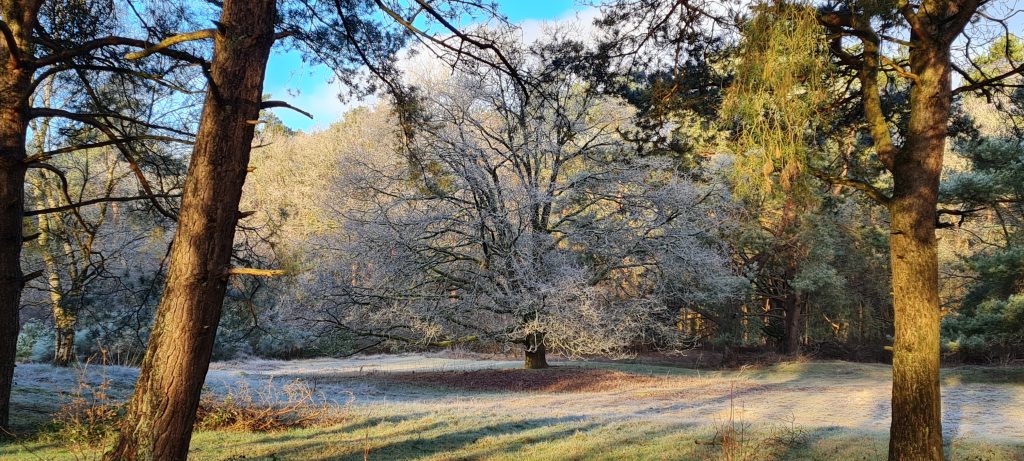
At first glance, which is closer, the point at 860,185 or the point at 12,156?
the point at 860,185

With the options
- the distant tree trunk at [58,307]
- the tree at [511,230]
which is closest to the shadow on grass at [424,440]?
the tree at [511,230]

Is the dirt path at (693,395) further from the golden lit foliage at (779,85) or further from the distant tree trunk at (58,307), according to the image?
the distant tree trunk at (58,307)

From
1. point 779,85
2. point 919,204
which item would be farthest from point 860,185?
point 779,85

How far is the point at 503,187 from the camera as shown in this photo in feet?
52.2

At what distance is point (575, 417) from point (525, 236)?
20.9 ft

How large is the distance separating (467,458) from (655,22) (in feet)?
17.5

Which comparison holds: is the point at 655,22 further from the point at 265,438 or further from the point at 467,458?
the point at 265,438

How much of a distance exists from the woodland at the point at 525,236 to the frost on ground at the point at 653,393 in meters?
0.18

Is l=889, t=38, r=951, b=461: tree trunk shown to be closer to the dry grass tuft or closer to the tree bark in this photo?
the dry grass tuft

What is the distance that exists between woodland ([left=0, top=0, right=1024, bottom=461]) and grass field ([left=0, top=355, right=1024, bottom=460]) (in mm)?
100

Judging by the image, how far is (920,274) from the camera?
540 centimetres

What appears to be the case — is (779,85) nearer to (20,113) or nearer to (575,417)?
(575,417)

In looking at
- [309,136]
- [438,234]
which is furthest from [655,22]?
[309,136]

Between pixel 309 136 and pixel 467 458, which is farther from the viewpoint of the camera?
pixel 309 136
